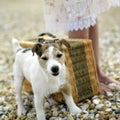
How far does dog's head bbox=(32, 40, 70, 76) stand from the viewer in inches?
68.9

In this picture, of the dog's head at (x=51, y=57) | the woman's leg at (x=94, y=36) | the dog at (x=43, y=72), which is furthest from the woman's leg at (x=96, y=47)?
the dog's head at (x=51, y=57)

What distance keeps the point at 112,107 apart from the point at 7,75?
1204mm

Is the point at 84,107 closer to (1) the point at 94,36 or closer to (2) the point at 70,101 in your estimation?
(2) the point at 70,101

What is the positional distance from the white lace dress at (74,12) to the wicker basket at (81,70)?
102 mm

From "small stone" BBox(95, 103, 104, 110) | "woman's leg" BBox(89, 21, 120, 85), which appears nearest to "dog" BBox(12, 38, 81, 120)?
"small stone" BBox(95, 103, 104, 110)

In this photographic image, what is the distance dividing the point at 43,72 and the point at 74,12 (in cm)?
49

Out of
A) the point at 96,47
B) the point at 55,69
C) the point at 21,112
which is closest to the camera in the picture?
the point at 55,69

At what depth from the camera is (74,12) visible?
2.21m

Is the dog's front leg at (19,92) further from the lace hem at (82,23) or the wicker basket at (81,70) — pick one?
the lace hem at (82,23)

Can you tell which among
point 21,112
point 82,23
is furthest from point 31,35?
point 21,112

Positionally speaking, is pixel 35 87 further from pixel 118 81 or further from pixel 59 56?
pixel 118 81

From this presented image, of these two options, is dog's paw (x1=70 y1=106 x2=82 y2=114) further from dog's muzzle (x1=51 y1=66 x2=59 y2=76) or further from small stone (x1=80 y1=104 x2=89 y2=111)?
dog's muzzle (x1=51 y1=66 x2=59 y2=76)

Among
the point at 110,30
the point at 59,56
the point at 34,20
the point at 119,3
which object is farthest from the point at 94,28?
the point at 34,20

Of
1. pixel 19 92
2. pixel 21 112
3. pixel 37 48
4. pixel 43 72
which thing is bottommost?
pixel 21 112
